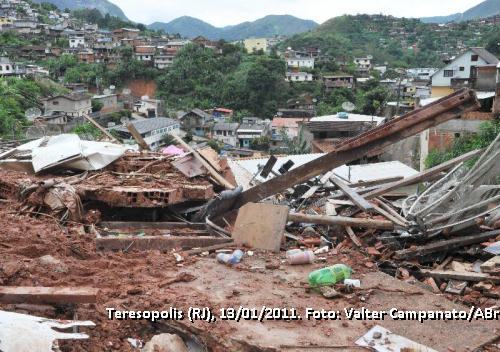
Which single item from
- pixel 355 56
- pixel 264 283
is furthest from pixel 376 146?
pixel 355 56

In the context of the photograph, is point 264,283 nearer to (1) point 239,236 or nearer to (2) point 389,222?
(1) point 239,236

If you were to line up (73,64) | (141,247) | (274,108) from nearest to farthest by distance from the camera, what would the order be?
(141,247) < (274,108) < (73,64)

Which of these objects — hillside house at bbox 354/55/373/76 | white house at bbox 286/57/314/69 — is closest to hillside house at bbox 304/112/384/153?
white house at bbox 286/57/314/69

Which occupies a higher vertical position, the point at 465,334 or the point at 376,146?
the point at 376,146

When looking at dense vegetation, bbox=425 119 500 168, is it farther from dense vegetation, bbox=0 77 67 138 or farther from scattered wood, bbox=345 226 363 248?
dense vegetation, bbox=0 77 67 138

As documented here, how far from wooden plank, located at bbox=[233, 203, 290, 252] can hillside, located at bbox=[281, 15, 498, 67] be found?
227 feet

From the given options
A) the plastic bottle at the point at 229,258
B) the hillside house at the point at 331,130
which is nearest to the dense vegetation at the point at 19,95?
the hillside house at the point at 331,130

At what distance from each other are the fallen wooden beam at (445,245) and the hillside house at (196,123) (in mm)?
36435

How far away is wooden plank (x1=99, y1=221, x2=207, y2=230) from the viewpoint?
5809 mm

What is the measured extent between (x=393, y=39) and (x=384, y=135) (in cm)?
8880

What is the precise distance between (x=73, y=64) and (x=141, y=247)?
56.4 meters

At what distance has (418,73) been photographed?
56.7 meters

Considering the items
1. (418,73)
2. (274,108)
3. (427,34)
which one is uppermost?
(427,34)

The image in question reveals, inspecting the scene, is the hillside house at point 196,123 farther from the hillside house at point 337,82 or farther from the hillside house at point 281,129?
the hillside house at point 337,82
